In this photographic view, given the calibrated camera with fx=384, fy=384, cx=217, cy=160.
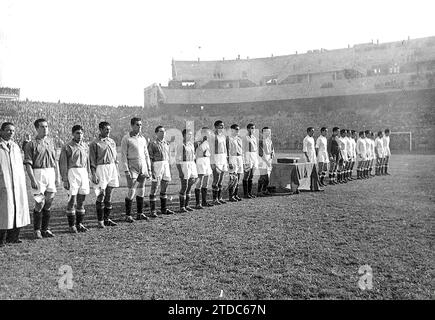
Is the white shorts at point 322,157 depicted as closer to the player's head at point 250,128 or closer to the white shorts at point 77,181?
the player's head at point 250,128

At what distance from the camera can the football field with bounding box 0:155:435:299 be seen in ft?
14.4

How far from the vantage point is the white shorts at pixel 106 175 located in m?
7.52

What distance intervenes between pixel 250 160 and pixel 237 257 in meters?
6.15

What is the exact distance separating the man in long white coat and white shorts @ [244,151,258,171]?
6.45 metres

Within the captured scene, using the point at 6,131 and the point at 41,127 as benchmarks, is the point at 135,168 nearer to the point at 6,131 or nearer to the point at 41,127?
the point at 41,127

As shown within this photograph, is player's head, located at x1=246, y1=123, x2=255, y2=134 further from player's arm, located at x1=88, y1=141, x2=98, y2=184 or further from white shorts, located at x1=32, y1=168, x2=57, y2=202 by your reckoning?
white shorts, located at x1=32, y1=168, x2=57, y2=202

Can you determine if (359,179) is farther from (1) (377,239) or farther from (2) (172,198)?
(1) (377,239)

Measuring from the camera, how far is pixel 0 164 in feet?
21.0

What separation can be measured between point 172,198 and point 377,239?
672cm

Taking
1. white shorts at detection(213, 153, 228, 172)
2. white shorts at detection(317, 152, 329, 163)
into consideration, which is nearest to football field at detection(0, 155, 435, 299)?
white shorts at detection(213, 153, 228, 172)

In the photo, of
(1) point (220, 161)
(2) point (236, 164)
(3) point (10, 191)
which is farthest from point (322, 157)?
(3) point (10, 191)

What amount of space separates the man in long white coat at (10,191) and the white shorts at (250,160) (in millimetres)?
6454

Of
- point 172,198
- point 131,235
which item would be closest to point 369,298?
point 131,235

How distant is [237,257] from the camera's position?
18.5 feet
